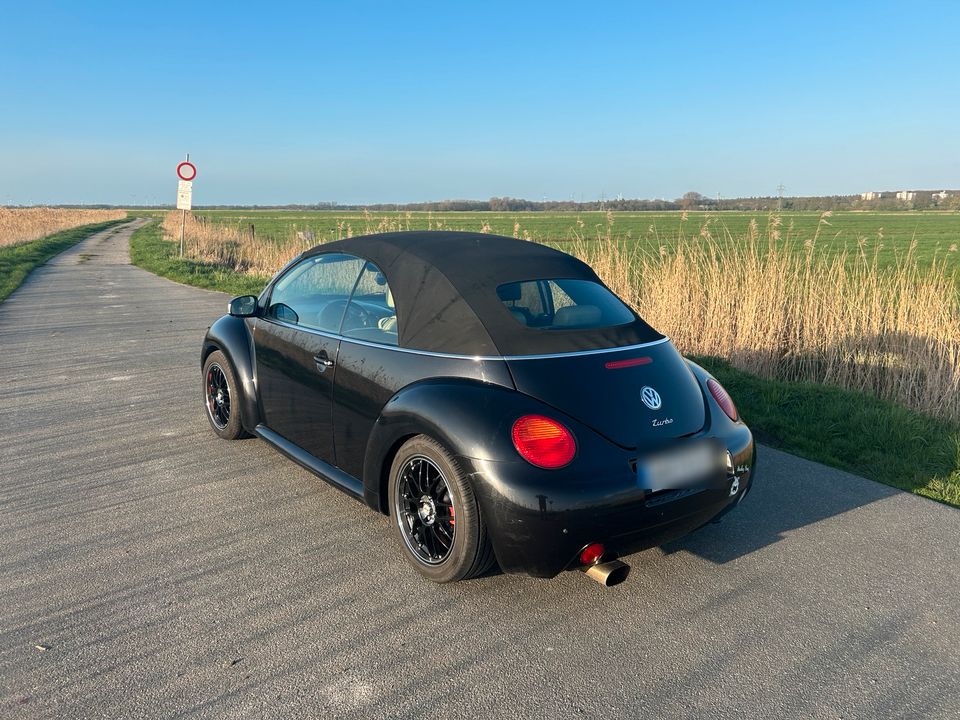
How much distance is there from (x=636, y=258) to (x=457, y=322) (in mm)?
7741

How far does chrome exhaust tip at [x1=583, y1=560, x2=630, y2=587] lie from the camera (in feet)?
9.77

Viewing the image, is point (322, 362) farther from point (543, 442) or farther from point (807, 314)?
point (807, 314)

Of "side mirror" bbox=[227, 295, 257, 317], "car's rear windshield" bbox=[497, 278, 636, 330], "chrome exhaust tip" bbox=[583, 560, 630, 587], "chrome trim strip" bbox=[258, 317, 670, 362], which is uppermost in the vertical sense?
"car's rear windshield" bbox=[497, 278, 636, 330]

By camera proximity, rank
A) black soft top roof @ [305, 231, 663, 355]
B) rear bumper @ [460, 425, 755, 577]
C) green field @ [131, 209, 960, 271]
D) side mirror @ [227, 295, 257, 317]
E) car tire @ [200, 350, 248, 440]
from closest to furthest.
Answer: rear bumper @ [460, 425, 755, 577] → black soft top roof @ [305, 231, 663, 355] → side mirror @ [227, 295, 257, 317] → car tire @ [200, 350, 248, 440] → green field @ [131, 209, 960, 271]

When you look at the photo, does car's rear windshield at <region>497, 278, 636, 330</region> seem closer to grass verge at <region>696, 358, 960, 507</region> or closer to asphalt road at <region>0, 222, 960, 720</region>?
asphalt road at <region>0, 222, 960, 720</region>

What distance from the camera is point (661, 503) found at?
3018mm

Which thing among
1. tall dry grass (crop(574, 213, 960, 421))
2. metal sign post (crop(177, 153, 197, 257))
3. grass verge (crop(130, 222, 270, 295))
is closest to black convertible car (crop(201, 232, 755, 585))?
tall dry grass (crop(574, 213, 960, 421))

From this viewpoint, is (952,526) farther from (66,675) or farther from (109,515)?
(109,515)

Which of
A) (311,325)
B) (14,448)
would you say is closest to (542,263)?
(311,325)

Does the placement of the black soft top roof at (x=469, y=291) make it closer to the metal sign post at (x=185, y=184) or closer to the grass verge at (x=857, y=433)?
the grass verge at (x=857, y=433)

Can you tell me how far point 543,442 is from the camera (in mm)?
2924

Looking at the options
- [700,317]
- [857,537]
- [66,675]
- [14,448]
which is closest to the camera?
[66,675]

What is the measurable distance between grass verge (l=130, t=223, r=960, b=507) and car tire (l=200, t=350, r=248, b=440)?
3851mm

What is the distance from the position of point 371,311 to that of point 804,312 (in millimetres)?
5791
